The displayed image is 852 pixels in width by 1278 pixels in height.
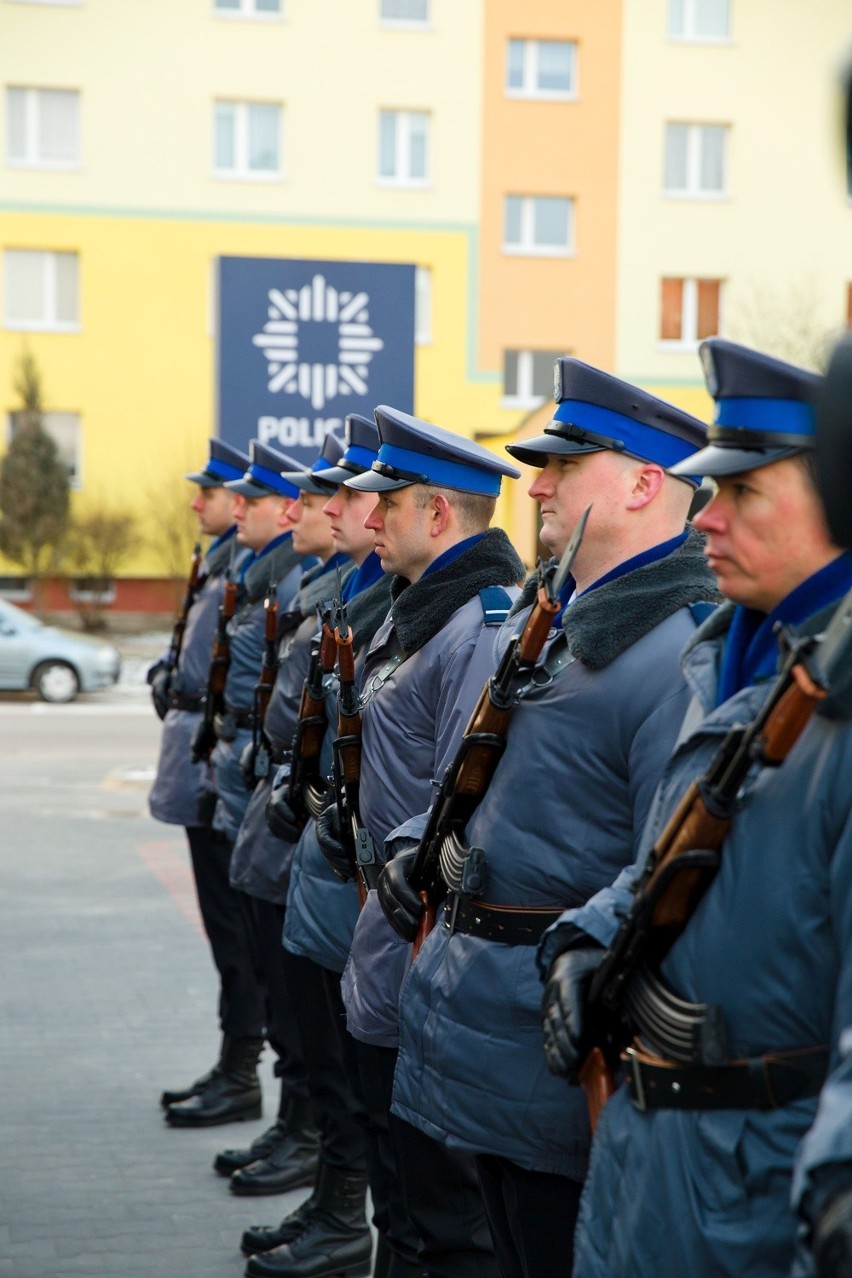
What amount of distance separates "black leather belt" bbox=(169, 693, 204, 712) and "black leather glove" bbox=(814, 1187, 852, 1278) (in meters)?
5.14

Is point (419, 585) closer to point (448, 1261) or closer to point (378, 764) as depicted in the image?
point (378, 764)

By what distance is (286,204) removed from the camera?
3228cm

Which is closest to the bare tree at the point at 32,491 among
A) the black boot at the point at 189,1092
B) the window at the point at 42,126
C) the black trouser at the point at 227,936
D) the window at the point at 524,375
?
the window at the point at 42,126

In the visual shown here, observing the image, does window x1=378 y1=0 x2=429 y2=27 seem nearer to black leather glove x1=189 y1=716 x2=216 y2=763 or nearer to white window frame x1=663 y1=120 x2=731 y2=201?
white window frame x1=663 y1=120 x2=731 y2=201

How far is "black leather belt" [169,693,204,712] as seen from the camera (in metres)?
6.75

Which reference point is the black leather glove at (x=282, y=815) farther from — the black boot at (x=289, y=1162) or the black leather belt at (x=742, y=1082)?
the black leather belt at (x=742, y=1082)

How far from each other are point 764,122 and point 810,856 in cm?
3463

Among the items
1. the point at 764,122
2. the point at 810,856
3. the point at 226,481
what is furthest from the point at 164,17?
the point at 810,856

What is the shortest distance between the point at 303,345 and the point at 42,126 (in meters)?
25.1

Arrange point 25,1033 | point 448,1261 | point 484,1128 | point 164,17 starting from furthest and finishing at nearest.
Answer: point 164,17 < point 25,1033 < point 448,1261 < point 484,1128

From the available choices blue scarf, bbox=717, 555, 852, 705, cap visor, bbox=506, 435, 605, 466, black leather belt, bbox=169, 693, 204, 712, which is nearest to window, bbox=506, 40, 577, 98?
black leather belt, bbox=169, 693, 204, 712

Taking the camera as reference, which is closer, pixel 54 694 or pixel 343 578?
pixel 343 578

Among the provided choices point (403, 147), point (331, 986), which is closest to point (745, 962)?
point (331, 986)

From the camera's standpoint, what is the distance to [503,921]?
3.03 metres
